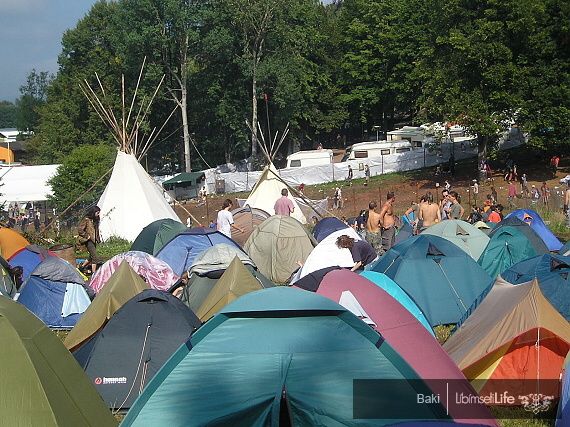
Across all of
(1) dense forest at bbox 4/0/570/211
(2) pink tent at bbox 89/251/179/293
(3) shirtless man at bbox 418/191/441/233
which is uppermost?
(1) dense forest at bbox 4/0/570/211

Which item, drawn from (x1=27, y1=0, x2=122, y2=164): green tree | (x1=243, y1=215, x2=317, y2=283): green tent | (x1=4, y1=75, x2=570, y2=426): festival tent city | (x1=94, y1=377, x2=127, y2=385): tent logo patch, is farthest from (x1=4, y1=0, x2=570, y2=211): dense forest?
(x1=94, y1=377, x2=127, y2=385): tent logo patch

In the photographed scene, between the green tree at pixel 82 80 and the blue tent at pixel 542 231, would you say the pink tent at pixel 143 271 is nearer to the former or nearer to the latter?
the blue tent at pixel 542 231

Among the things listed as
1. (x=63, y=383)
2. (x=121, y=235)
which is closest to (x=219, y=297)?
(x=63, y=383)

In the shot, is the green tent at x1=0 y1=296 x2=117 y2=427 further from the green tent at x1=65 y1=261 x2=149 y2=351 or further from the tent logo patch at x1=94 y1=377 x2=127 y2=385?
the green tent at x1=65 y1=261 x2=149 y2=351

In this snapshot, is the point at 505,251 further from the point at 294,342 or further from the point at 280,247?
the point at 294,342

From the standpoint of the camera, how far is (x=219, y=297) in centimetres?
962

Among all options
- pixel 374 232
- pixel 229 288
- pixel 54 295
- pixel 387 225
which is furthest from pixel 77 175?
pixel 229 288

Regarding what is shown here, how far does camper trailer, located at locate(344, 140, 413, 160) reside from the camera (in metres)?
42.1

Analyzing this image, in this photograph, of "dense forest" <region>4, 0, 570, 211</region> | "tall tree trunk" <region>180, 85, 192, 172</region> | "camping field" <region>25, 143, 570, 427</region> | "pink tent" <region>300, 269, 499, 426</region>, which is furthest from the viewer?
"tall tree trunk" <region>180, 85, 192, 172</region>

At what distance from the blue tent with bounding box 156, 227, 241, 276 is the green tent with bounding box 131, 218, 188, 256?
1.79 m

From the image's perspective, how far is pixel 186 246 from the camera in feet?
46.3

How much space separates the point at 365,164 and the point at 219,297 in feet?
104

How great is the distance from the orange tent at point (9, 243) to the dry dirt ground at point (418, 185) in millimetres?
15537

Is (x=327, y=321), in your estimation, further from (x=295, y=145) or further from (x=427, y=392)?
(x=295, y=145)
